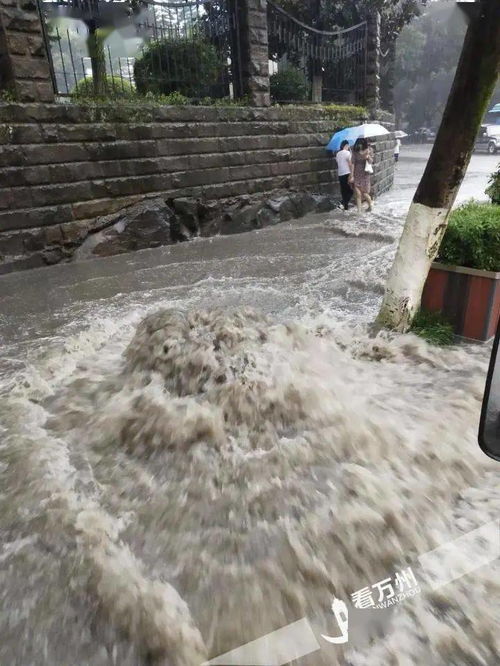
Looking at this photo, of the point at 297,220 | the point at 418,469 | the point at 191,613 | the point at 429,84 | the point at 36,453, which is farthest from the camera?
the point at 429,84

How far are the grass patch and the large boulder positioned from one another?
17.1 ft

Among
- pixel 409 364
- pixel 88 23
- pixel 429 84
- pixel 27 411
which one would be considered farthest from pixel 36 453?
pixel 429 84

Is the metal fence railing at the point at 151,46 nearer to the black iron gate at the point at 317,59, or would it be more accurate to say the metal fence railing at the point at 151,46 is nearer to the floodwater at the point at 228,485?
the black iron gate at the point at 317,59

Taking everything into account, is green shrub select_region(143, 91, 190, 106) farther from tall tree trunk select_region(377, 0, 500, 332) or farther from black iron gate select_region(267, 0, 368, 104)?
tall tree trunk select_region(377, 0, 500, 332)

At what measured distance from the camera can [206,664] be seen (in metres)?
1.82

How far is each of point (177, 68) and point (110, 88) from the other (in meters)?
1.56

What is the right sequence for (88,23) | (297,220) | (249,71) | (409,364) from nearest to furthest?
1. (409,364)
2. (88,23)
3. (249,71)
4. (297,220)

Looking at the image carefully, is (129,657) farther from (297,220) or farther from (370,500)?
(297,220)

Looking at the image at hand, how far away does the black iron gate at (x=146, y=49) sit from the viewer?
8.02m

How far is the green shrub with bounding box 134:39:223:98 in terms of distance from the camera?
30.5ft

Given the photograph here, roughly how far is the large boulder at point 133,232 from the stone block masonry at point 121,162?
15cm

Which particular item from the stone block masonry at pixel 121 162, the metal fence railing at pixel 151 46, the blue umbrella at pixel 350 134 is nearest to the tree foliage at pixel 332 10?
the metal fence railing at pixel 151 46

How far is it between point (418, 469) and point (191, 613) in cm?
159

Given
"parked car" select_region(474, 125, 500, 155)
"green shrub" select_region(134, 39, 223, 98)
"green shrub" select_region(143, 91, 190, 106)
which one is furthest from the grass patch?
"parked car" select_region(474, 125, 500, 155)
